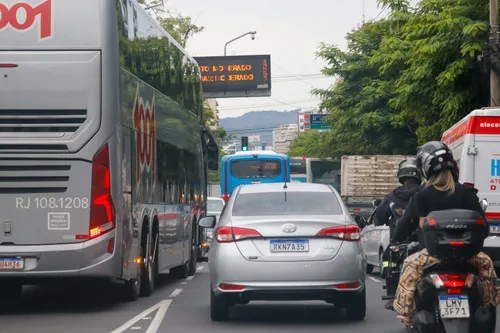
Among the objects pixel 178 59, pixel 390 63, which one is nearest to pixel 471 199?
pixel 178 59

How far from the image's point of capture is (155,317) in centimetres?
1390

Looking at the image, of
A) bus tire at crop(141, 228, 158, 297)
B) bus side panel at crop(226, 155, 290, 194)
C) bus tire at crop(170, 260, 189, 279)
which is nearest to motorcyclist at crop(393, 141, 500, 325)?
bus tire at crop(141, 228, 158, 297)

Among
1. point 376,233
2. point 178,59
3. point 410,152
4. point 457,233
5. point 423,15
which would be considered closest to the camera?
point 457,233

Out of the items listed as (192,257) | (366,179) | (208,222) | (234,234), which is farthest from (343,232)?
(366,179)

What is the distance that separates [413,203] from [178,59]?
12520 millimetres

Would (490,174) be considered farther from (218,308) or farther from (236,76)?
(236,76)

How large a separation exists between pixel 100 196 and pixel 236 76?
48007 mm

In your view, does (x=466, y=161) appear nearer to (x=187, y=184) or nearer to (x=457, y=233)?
(x=187, y=184)

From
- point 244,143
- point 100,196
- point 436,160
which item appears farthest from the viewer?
point 244,143

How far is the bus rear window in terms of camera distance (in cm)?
4203

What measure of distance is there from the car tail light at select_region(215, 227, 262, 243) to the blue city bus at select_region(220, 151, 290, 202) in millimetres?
28856

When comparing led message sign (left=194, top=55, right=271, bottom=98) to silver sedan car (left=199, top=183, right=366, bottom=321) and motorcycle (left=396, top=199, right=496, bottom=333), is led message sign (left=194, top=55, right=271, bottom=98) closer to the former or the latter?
silver sedan car (left=199, top=183, right=366, bottom=321)

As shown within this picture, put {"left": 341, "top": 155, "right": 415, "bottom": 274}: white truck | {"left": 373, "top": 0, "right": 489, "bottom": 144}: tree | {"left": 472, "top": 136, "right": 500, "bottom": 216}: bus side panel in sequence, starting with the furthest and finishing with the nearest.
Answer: {"left": 341, "top": 155, "right": 415, "bottom": 274}: white truck
{"left": 373, "top": 0, "right": 489, "bottom": 144}: tree
{"left": 472, "top": 136, "right": 500, "bottom": 216}: bus side panel

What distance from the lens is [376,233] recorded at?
2325cm
